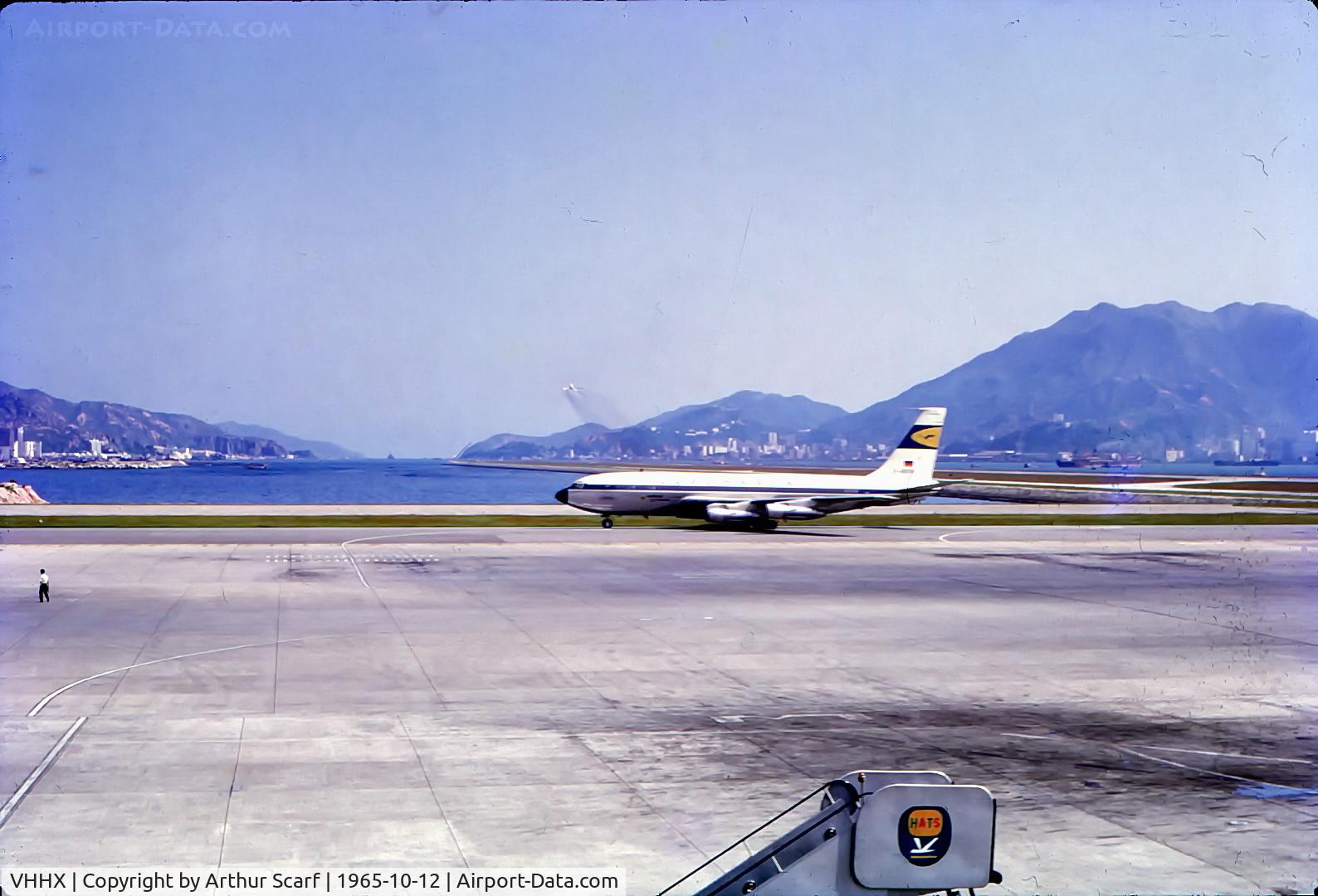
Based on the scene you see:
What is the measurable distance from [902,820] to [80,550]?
181 feet

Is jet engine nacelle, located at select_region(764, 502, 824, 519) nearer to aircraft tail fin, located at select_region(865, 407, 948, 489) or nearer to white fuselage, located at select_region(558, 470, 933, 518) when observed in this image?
white fuselage, located at select_region(558, 470, 933, 518)

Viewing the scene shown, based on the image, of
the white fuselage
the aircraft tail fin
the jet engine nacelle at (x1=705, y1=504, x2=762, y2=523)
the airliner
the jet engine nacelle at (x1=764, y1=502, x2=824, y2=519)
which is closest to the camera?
the jet engine nacelle at (x1=764, y1=502, x2=824, y2=519)

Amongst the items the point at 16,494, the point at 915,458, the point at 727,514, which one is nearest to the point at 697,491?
the point at 727,514

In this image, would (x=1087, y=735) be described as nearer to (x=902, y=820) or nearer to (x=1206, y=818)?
(x=1206, y=818)

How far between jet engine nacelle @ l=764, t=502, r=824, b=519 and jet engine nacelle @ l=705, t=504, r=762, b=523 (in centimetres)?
122

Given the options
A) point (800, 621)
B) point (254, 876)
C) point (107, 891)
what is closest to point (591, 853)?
point (254, 876)

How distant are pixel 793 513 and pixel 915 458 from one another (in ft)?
30.5

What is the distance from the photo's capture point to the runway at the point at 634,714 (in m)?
13.5

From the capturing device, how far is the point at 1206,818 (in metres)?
14.5

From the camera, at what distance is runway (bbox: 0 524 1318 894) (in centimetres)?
1351

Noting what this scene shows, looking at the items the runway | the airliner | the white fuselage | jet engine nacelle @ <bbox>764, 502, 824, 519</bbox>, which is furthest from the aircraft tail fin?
the runway

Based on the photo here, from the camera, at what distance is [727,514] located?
72.4 m

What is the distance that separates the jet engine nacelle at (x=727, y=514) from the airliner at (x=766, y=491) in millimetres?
52

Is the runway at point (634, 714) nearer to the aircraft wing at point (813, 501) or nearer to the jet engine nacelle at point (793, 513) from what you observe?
the jet engine nacelle at point (793, 513)
